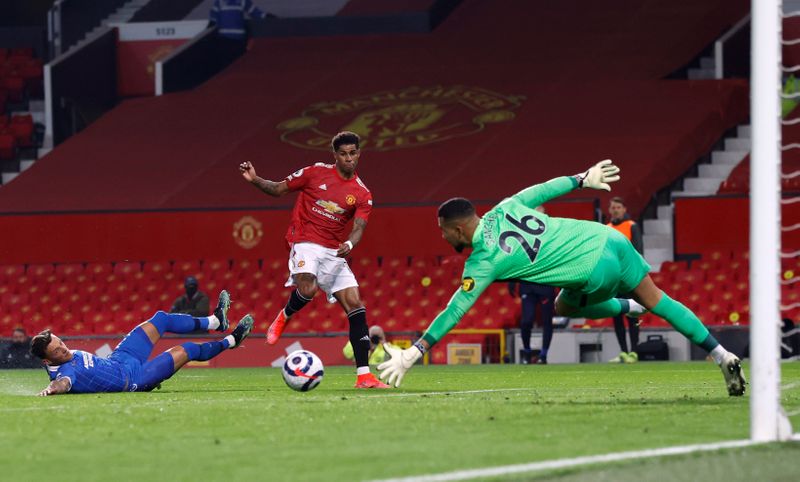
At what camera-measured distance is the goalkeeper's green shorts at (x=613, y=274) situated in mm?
9297

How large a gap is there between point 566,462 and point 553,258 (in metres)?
3.51

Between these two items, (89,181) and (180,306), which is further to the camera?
(89,181)

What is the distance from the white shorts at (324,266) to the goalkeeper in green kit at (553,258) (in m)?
2.94

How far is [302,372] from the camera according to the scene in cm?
1078

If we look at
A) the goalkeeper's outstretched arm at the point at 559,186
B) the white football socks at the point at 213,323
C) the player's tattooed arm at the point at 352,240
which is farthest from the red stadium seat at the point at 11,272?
the goalkeeper's outstretched arm at the point at 559,186

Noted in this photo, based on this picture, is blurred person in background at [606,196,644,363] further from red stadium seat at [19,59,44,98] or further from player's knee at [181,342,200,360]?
red stadium seat at [19,59,44,98]

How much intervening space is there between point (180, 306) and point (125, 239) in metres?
4.86

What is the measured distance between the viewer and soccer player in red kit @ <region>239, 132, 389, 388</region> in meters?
12.0

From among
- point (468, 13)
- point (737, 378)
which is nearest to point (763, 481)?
point (737, 378)

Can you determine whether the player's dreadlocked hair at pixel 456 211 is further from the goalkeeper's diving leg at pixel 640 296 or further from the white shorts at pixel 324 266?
the white shorts at pixel 324 266

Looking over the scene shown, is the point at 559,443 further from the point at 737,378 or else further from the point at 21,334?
the point at 21,334

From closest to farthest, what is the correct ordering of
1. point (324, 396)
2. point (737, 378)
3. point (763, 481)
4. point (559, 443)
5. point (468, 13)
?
point (763, 481)
point (559, 443)
point (737, 378)
point (324, 396)
point (468, 13)

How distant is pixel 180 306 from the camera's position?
20797 millimetres

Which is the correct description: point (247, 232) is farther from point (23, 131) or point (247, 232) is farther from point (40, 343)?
point (40, 343)
